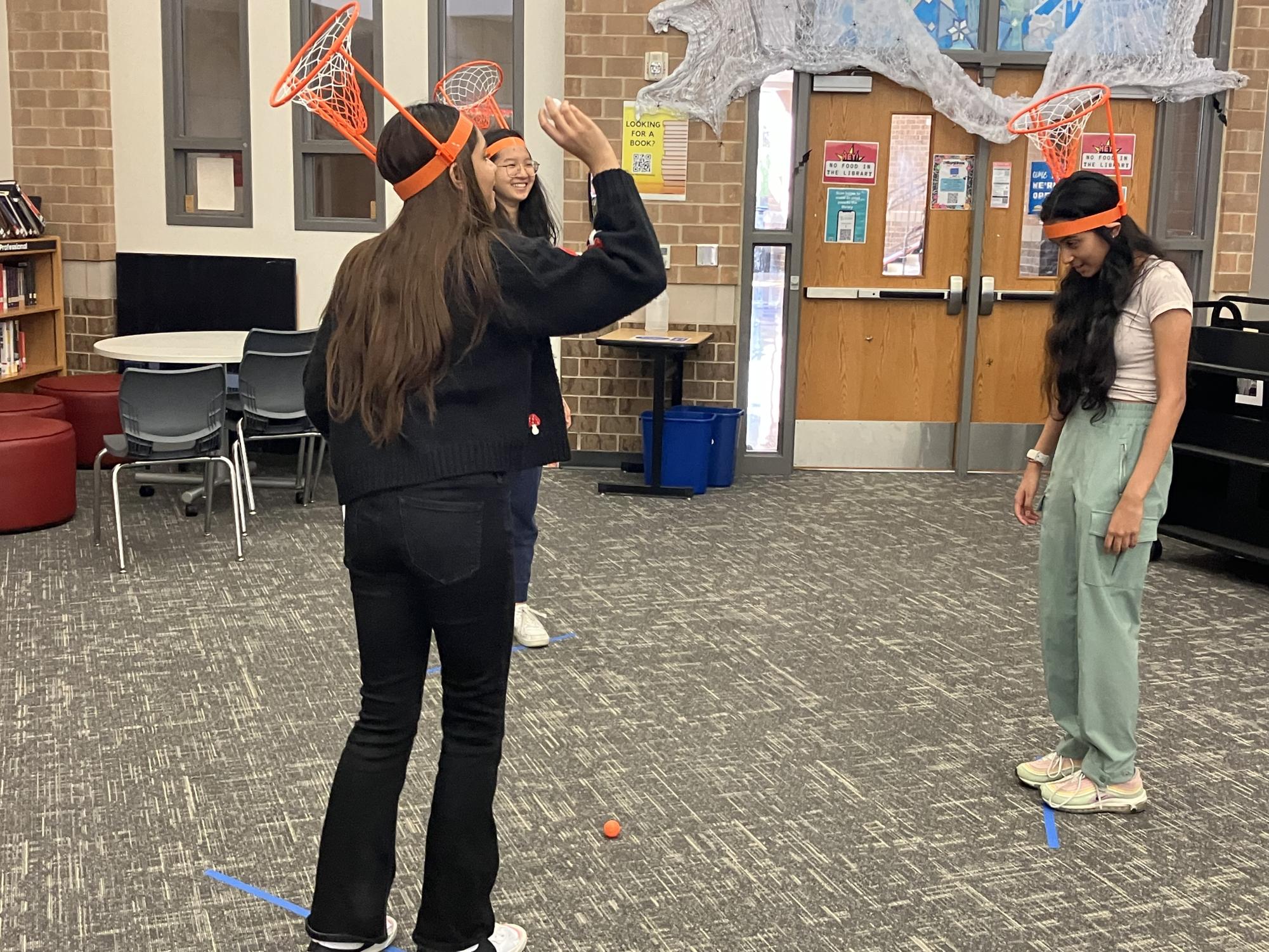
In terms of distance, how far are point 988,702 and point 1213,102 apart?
452 centimetres

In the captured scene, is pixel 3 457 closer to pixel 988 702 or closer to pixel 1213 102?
Result: pixel 988 702

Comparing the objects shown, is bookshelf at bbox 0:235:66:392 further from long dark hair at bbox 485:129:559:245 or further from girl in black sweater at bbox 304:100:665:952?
girl in black sweater at bbox 304:100:665:952

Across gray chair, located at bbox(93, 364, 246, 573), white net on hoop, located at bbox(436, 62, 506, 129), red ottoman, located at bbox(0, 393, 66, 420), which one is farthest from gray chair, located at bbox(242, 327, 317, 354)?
white net on hoop, located at bbox(436, 62, 506, 129)

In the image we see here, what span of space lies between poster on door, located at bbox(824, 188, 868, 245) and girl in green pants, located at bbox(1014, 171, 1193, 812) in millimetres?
4052

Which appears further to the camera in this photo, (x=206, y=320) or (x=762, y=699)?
(x=206, y=320)

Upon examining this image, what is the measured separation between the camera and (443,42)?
23.1ft

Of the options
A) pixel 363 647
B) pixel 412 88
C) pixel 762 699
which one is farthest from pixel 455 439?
pixel 412 88

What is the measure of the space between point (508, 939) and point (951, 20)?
5.73 metres

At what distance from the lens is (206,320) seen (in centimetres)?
728

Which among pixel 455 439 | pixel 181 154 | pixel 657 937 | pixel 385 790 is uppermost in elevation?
pixel 181 154

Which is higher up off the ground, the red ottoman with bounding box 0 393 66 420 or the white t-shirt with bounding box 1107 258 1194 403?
the white t-shirt with bounding box 1107 258 1194 403

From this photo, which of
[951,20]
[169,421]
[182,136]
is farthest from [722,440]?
[182,136]

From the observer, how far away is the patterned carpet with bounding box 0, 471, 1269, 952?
2.65 m

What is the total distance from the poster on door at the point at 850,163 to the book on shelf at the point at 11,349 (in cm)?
430
